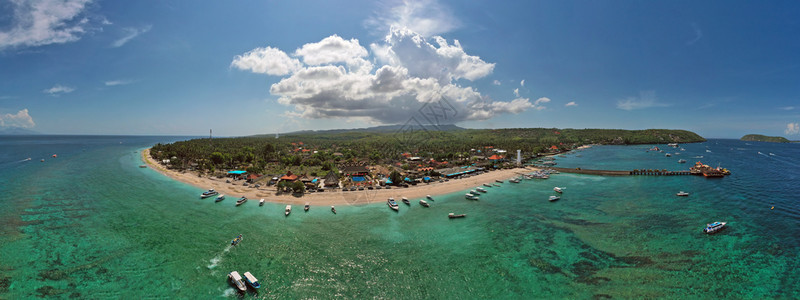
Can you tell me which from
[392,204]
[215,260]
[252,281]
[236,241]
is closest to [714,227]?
[392,204]

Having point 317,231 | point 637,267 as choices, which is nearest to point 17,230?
point 317,231

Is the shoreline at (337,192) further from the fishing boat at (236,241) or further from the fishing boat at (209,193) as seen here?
the fishing boat at (236,241)

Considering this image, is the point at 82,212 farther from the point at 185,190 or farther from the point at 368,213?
the point at 368,213

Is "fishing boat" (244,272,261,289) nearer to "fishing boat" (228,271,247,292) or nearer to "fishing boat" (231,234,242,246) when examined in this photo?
"fishing boat" (228,271,247,292)

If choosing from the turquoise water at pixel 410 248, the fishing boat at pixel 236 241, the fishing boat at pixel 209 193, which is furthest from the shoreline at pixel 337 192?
the fishing boat at pixel 236 241

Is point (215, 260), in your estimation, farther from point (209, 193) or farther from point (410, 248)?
point (209, 193)

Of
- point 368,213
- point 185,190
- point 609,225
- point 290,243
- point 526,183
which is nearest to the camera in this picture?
point 290,243

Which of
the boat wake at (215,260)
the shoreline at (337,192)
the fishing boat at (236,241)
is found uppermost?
the shoreline at (337,192)
